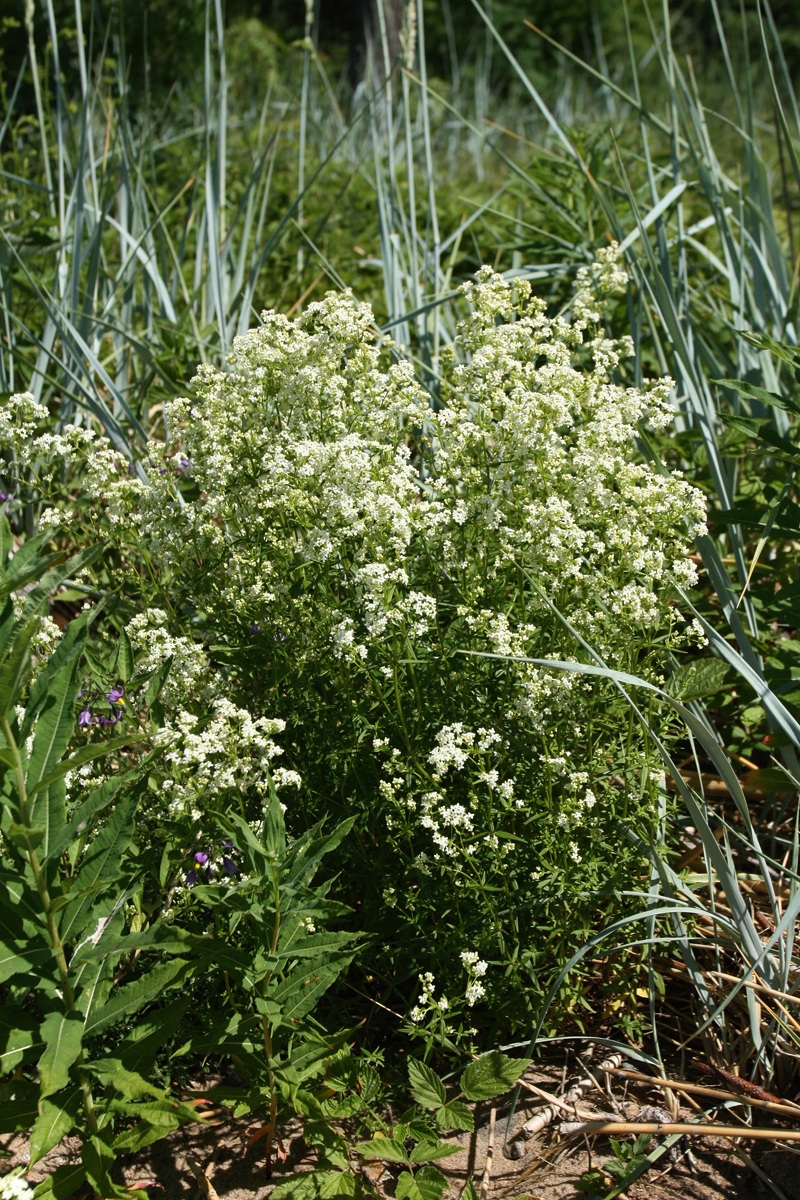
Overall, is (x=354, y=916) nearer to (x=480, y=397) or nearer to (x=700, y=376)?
(x=480, y=397)

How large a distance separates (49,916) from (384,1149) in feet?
2.40

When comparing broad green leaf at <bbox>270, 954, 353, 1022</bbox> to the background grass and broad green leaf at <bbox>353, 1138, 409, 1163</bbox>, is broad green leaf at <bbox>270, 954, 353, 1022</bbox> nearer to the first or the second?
broad green leaf at <bbox>353, 1138, 409, 1163</bbox>

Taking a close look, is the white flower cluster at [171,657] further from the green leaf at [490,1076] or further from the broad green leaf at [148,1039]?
the green leaf at [490,1076]

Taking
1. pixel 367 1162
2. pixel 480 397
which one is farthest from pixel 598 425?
pixel 367 1162

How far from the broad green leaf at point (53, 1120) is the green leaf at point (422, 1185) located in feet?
1.89

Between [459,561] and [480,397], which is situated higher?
[480,397]

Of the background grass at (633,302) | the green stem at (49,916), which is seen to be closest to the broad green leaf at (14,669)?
the green stem at (49,916)

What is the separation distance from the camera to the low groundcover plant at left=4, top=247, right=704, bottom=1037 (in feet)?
7.04

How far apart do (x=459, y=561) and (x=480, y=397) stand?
39 centimetres

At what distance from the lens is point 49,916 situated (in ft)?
5.92

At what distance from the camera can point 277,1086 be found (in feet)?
6.67

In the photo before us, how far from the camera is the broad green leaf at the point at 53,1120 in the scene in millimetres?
1739

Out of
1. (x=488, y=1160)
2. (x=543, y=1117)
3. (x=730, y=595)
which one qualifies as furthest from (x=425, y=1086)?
(x=730, y=595)

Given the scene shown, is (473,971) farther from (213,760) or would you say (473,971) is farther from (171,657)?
(171,657)
